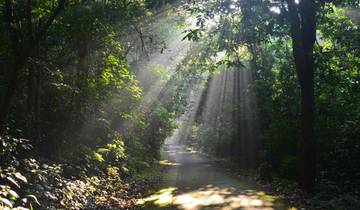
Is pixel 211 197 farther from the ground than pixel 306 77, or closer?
closer

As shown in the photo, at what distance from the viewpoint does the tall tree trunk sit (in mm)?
12109

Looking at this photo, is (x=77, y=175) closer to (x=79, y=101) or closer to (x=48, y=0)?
(x=79, y=101)

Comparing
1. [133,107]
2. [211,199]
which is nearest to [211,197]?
[211,199]

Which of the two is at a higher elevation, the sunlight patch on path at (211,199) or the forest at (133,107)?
the forest at (133,107)

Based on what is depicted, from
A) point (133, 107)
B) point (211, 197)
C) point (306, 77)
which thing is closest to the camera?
point (211, 197)

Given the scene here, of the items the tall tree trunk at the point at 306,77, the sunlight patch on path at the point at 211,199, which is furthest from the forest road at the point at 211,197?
the tall tree trunk at the point at 306,77

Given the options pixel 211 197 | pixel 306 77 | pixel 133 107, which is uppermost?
pixel 306 77

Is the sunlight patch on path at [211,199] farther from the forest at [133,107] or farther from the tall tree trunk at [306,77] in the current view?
the tall tree trunk at [306,77]

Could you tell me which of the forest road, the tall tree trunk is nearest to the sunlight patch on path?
the forest road

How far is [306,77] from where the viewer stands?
12344mm

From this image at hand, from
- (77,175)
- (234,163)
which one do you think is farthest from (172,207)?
(234,163)

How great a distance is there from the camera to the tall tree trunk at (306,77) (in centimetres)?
1211

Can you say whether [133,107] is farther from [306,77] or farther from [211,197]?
[306,77]

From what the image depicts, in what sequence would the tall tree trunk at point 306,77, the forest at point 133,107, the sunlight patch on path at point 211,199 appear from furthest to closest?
the tall tree trunk at point 306,77 < the sunlight patch on path at point 211,199 < the forest at point 133,107
